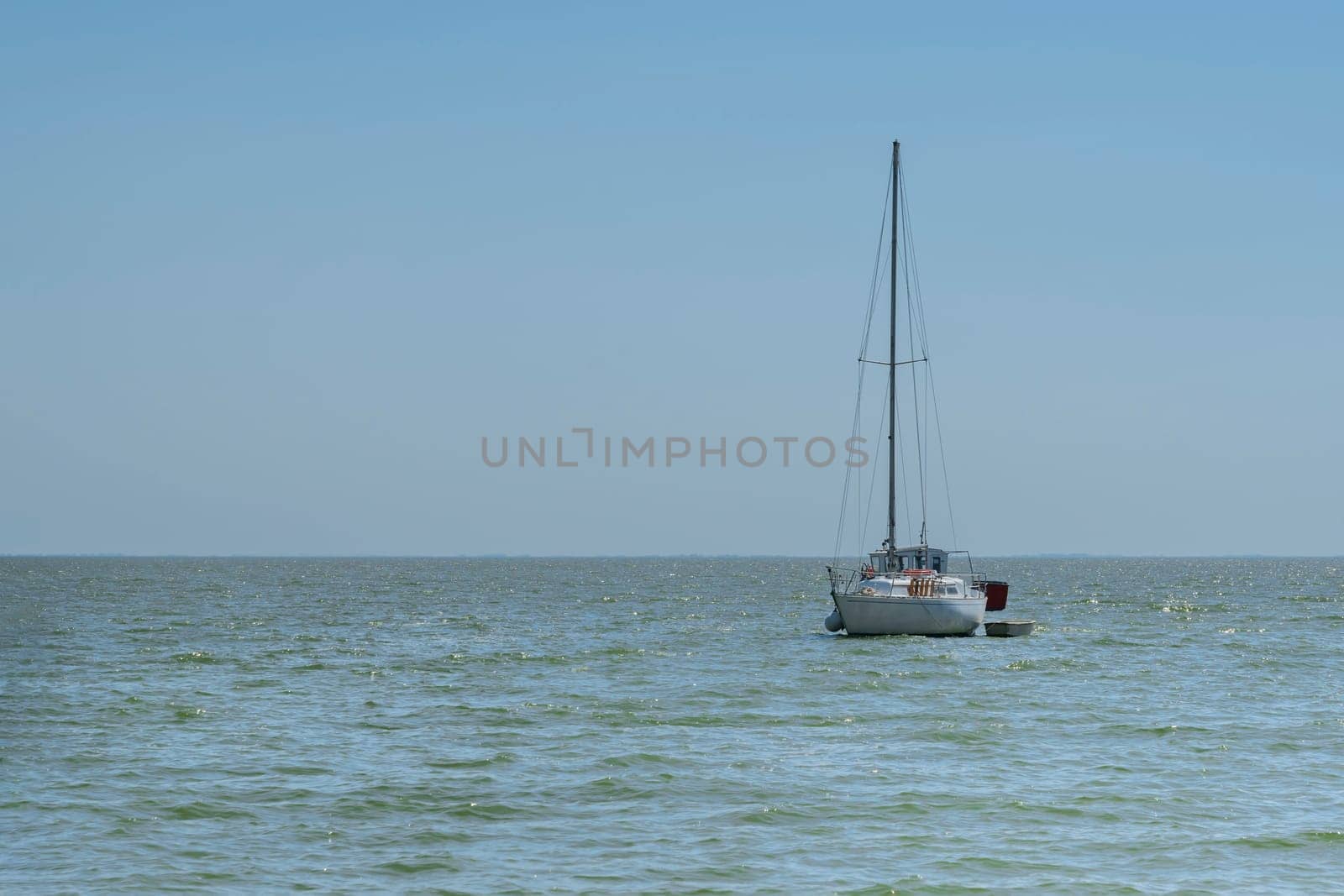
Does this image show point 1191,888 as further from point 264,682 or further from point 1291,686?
point 264,682

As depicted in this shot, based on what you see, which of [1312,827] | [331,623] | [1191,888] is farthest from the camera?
[331,623]

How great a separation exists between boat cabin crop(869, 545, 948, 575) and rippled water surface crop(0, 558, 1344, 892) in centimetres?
412

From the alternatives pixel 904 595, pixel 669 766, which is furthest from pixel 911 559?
pixel 669 766

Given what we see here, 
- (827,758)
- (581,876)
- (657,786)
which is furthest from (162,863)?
(827,758)

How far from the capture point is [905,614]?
2108 inches

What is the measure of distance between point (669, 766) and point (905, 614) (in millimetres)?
30033

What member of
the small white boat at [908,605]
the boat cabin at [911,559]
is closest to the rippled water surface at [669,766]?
the small white boat at [908,605]

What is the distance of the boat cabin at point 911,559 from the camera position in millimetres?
57562

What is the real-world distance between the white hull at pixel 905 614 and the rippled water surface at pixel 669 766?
1.15 m

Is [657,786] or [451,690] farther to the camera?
[451,690]

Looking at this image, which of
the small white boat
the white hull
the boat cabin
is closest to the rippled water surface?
the white hull

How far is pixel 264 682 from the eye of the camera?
38938 millimetres

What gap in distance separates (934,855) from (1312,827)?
580 cm

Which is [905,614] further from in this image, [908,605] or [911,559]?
[911,559]
